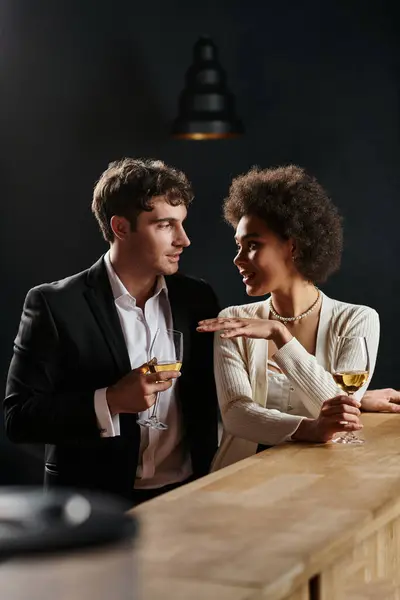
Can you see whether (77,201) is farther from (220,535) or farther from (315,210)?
(220,535)

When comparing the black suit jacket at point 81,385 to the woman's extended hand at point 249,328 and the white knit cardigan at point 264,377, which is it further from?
the woman's extended hand at point 249,328

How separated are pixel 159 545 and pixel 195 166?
15.6ft

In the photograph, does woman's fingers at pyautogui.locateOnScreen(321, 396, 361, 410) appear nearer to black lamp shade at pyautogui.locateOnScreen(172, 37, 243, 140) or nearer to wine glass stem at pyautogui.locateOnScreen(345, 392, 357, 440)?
wine glass stem at pyautogui.locateOnScreen(345, 392, 357, 440)

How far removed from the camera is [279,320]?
3.36 m

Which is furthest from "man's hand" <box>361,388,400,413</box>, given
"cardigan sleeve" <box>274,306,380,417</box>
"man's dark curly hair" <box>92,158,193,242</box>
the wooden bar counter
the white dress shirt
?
"man's dark curly hair" <box>92,158,193,242</box>

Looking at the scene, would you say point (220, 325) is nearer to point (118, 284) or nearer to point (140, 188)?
point (118, 284)

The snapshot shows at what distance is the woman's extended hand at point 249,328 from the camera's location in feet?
9.80

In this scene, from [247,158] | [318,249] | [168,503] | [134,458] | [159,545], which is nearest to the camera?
[159,545]

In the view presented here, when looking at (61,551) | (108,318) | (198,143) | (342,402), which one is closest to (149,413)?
(108,318)

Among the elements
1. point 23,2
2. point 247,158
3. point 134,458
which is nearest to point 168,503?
point 134,458

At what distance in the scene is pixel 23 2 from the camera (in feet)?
20.8

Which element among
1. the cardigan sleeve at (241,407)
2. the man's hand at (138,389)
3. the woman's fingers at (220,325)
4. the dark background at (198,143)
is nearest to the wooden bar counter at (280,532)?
the cardigan sleeve at (241,407)

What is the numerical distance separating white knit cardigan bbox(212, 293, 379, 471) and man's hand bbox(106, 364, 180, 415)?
268mm

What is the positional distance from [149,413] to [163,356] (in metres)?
0.18
